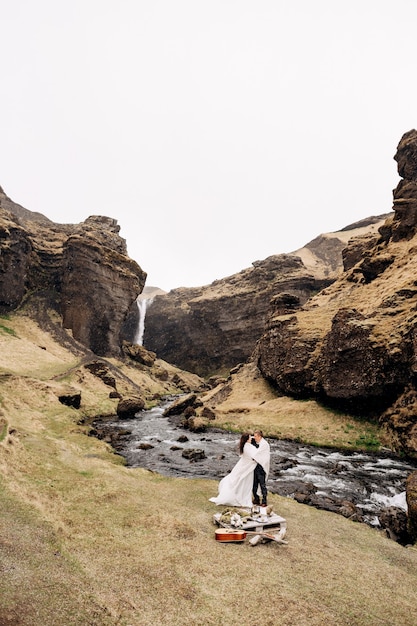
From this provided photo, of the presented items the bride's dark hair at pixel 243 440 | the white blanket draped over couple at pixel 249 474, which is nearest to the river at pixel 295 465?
Result: the white blanket draped over couple at pixel 249 474

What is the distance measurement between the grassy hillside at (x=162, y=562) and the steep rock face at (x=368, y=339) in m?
20.4

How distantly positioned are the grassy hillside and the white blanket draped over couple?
128cm

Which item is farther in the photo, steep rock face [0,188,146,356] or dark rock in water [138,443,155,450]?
steep rock face [0,188,146,356]

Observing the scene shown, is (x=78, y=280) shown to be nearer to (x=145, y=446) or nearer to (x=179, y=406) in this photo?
(x=179, y=406)

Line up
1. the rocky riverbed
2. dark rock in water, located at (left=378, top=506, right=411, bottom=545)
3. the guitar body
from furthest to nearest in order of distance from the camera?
the rocky riverbed → dark rock in water, located at (left=378, top=506, right=411, bottom=545) → the guitar body

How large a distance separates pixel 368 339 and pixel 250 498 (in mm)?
26775

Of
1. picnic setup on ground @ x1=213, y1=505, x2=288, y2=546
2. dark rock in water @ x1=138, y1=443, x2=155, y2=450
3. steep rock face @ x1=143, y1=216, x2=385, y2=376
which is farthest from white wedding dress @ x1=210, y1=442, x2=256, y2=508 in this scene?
steep rock face @ x1=143, y1=216, x2=385, y2=376

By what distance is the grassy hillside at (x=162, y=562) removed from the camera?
710 centimetres

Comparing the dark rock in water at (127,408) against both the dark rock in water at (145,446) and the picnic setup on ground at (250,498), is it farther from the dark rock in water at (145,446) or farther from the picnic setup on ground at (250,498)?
the picnic setup on ground at (250,498)

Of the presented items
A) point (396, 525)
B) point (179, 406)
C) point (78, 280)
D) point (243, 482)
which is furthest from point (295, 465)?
point (78, 280)

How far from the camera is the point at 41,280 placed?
9081cm

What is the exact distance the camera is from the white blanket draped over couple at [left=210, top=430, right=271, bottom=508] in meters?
14.0

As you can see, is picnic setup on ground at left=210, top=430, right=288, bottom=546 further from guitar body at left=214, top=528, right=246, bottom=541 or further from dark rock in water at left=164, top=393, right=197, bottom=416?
dark rock in water at left=164, top=393, right=197, bottom=416

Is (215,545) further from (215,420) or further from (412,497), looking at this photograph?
(215,420)
